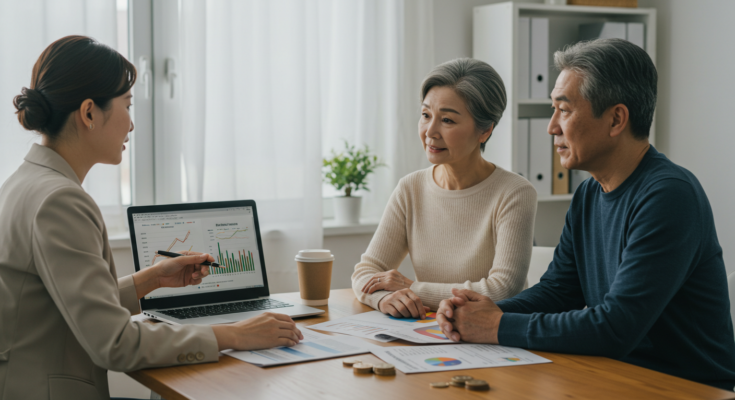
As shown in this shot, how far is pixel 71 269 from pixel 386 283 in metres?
0.83

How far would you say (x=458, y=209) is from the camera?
1945mm

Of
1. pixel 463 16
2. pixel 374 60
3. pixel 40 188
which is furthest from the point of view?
pixel 463 16

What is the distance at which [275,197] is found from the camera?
110 inches

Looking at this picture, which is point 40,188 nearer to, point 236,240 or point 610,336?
point 236,240

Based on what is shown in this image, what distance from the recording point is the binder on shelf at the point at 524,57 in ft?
10.3

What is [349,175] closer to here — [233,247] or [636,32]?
[233,247]

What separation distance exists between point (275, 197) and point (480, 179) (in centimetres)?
111

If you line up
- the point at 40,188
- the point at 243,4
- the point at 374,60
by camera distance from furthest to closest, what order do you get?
the point at 374,60, the point at 243,4, the point at 40,188

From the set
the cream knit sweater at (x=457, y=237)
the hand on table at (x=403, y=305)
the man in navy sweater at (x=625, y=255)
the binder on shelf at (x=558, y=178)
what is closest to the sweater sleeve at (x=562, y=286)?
the man in navy sweater at (x=625, y=255)

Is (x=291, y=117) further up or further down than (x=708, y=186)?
further up

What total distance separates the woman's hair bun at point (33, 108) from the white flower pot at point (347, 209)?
185 centimetres

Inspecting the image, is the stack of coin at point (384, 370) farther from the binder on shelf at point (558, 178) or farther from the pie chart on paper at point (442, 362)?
the binder on shelf at point (558, 178)

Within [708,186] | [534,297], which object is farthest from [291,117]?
[708,186]

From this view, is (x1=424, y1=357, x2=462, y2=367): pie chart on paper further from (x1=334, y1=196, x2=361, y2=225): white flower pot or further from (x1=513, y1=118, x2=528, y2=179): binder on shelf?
(x1=513, y1=118, x2=528, y2=179): binder on shelf
